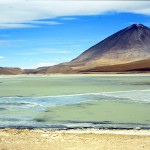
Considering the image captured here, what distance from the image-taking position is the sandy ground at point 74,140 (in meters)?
10.7

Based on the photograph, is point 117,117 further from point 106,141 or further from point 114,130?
point 106,141

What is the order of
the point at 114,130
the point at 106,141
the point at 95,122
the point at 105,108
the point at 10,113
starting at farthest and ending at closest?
the point at 105,108
the point at 10,113
the point at 95,122
the point at 114,130
the point at 106,141

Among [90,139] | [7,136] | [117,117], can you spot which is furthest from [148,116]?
[7,136]

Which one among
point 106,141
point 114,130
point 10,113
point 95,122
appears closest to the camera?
point 106,141

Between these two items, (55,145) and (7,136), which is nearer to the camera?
(55,145)

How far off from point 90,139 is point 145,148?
1.86 meters

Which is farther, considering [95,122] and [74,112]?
[74,112]

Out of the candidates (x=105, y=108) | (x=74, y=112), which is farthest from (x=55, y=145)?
(x=105, y=108)

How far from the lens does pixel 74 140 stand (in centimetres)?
1156

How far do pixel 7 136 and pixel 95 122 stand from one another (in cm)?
445

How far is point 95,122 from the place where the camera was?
15.7 meters

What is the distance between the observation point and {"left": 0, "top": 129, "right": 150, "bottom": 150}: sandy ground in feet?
35.0

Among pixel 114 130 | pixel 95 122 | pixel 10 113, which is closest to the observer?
pixel 114 130

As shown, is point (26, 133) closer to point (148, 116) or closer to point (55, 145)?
Result: point (55, 145)
